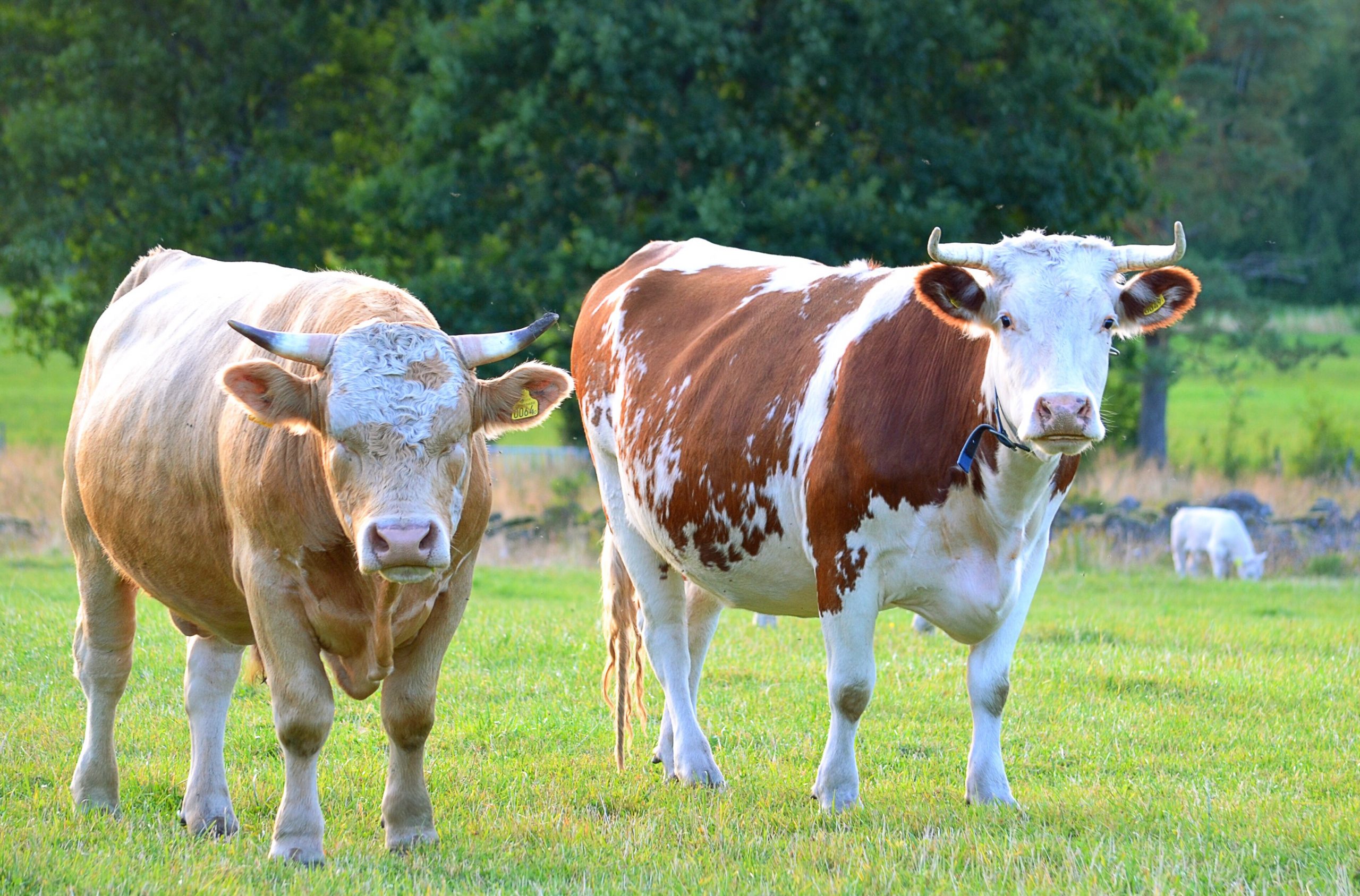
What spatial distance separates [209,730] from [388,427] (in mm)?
1892

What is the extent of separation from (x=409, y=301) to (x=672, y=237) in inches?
626

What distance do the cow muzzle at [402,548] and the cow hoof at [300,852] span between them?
3.58 feet

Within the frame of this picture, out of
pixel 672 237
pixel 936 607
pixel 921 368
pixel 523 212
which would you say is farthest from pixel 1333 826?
pixel 523 212

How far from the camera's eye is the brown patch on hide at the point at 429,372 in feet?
15.3

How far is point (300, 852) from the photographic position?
4883 mm

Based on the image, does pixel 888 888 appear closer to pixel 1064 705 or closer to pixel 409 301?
pixel 409 301

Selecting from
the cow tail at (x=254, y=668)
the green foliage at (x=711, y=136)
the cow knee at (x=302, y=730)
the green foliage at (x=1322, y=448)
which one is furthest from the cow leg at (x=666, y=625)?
the green foliage at (x=1322, y=448)

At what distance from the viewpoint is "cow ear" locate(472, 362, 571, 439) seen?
4910mm

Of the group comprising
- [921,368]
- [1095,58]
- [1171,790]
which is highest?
[1095,58]

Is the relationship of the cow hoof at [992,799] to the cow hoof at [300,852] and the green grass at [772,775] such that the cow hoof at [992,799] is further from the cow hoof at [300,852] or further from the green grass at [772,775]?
the cow hoof at [300,852]

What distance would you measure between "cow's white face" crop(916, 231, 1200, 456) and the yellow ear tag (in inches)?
58.1

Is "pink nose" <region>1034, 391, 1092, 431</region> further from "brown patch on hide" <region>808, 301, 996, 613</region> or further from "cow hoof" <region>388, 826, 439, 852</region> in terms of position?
"cow hoof" <region>388, 826, 439, 852</region>

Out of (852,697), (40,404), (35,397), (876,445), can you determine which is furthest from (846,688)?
(35,397)

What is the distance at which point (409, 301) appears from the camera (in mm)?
5363
